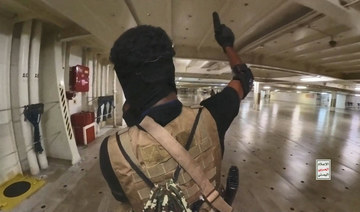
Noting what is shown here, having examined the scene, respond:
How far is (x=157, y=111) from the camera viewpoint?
2.25 feet

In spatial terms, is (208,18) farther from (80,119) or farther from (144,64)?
(80,119)

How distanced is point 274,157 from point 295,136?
89.9 inches

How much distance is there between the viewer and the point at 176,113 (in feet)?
2.34

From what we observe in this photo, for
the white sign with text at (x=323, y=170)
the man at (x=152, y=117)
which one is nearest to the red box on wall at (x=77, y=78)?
the man at (x=152, y=117)

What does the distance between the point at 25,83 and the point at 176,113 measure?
285cm

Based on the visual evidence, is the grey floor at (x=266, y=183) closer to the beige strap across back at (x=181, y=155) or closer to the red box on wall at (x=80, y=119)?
the beige strap across back at (x=181, y=155)

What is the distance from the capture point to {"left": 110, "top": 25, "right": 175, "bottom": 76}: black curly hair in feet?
2.13

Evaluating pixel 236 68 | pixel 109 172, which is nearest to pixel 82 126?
pixel 109 172

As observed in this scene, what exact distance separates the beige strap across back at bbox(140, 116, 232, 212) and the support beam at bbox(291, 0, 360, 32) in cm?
197

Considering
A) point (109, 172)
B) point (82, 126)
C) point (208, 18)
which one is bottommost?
point (82, 126)

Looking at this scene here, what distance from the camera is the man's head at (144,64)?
0.65 meters

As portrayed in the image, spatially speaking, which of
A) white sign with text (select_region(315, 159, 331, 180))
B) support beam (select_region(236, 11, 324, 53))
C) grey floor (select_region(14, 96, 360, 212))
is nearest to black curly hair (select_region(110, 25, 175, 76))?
grey floor (select_region(14, 96, 360, 212))

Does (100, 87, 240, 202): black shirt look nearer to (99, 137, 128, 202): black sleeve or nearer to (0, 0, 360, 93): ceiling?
(99, 137, 128, 202): black sleeve

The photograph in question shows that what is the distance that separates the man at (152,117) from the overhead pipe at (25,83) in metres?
2.61
